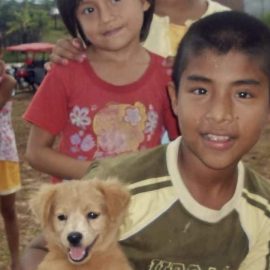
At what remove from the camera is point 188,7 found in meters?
3.91

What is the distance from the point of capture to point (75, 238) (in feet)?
7.75

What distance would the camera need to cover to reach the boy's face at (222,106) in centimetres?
222

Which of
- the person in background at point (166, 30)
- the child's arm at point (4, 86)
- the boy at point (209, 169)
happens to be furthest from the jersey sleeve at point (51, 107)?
the child's arm at point (4, 86)

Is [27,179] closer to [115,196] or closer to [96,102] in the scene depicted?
[96,102]

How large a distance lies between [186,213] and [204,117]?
386mm

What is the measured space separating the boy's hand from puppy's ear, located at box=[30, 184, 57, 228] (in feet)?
3.29

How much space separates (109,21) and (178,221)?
1227mm

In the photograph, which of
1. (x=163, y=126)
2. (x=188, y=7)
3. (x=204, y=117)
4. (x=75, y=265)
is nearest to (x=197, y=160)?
(x=204, y=117)

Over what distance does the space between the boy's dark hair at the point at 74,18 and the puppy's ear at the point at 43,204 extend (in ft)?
3.82

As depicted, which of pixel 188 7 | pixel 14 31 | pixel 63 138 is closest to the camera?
pixel 63 138

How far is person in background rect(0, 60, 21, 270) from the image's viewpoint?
6.14 m

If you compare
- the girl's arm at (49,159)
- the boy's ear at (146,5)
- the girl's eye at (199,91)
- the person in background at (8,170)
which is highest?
the boy's ear at (146,5)

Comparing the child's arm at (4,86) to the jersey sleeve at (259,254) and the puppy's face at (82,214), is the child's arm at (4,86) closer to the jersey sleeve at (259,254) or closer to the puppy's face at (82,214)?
the puppy's face at (82,214)

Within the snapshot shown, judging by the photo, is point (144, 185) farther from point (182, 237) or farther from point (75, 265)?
point (75, 265)
